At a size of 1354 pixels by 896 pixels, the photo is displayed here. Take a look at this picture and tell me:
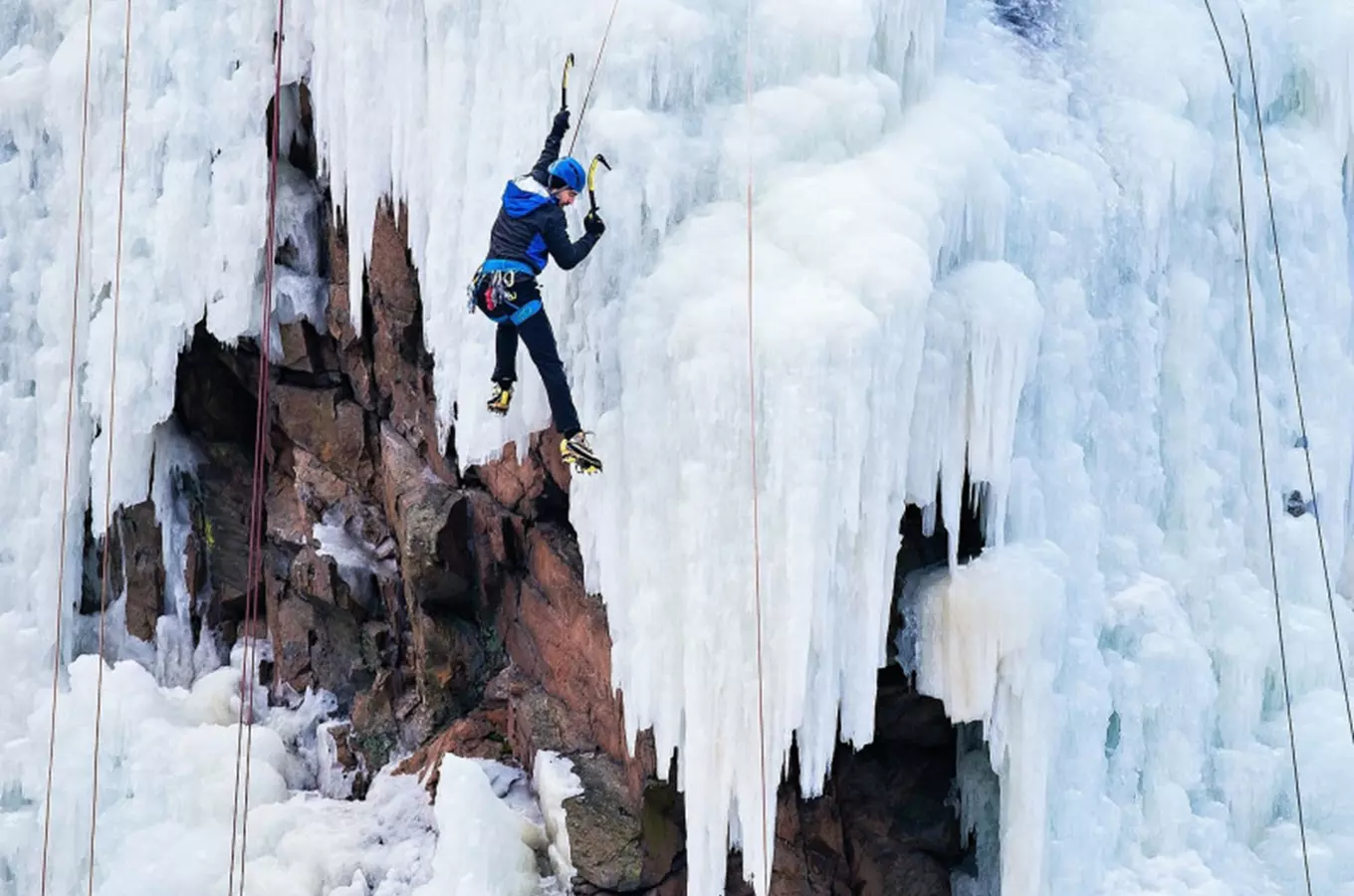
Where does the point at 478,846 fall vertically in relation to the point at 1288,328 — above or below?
below

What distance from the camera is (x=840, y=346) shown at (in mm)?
6680

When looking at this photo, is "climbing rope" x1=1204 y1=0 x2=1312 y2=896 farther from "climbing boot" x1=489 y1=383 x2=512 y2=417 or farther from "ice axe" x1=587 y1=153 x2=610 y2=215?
"climbing boot" x1=489 y1=383 x2=512 y2=417

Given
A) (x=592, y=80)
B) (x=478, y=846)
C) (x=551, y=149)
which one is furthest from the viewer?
(x=478, y=846)

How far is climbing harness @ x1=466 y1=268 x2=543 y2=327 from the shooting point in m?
6.76

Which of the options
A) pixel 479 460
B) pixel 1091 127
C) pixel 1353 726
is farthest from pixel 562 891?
pixel 1091 127

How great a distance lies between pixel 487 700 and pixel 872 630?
8.67ft

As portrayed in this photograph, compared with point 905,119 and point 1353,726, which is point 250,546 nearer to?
point 905,119

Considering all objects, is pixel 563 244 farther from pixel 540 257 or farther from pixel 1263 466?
pixel 1263 466

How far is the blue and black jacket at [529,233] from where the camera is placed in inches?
265

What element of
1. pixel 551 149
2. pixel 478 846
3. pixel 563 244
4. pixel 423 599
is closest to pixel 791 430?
pixel 563 244

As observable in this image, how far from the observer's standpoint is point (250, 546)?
938 centimetres

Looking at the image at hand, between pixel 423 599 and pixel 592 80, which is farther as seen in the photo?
pixel 423 599

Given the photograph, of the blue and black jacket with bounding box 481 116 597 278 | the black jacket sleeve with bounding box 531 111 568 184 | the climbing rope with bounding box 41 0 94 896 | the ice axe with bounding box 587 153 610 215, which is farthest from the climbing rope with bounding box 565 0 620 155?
the climbing rope with bounding box 41 0 94 896

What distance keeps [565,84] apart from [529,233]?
0.82 m
